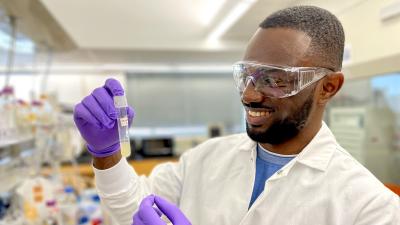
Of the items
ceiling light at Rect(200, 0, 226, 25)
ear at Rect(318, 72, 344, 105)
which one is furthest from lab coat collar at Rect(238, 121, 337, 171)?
ceiling light at Rect(200, 0, 226, 25)

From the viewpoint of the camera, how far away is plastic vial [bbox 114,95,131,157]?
36.4 inches

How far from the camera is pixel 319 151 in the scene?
3.19ft

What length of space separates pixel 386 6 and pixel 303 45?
324 mm

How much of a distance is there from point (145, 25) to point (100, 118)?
101 inches

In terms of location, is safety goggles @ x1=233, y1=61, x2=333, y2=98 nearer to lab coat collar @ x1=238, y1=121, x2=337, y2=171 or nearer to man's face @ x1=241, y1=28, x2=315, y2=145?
man's face @ x1=241, y1=28, x2=315, y2=145

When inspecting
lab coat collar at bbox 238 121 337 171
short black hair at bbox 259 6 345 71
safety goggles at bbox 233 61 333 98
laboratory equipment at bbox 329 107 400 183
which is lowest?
laboratory equipment at bbox 329 107 400 183

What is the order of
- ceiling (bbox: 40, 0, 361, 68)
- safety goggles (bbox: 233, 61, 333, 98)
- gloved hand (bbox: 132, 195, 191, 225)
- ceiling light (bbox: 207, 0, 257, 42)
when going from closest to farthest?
gloved hand (bbox: 132, 195, 191, 225) < safety goggles (bbox: 233, 61, 333, 98) < ceiling light (bbox: 207, 0, 257, 42) < ceiling (bbox: 40, 0, 361, 68)

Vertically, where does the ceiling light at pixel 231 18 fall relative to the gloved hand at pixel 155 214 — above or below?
above

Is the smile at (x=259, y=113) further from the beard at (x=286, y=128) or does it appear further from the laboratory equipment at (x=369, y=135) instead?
the laboratory equipment at (x=369, y=135)

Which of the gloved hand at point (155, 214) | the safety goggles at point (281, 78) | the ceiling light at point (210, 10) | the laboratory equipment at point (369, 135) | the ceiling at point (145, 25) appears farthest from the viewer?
the ceiling at point (145, 25)

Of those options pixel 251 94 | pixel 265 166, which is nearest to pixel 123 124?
pixel 251 94

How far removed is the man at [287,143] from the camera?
2.88ft

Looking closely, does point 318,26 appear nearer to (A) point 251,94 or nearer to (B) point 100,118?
(A) point 251,94

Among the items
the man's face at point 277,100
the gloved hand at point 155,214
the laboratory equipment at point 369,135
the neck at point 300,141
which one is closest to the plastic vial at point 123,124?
the gloved hand at point 155,214
